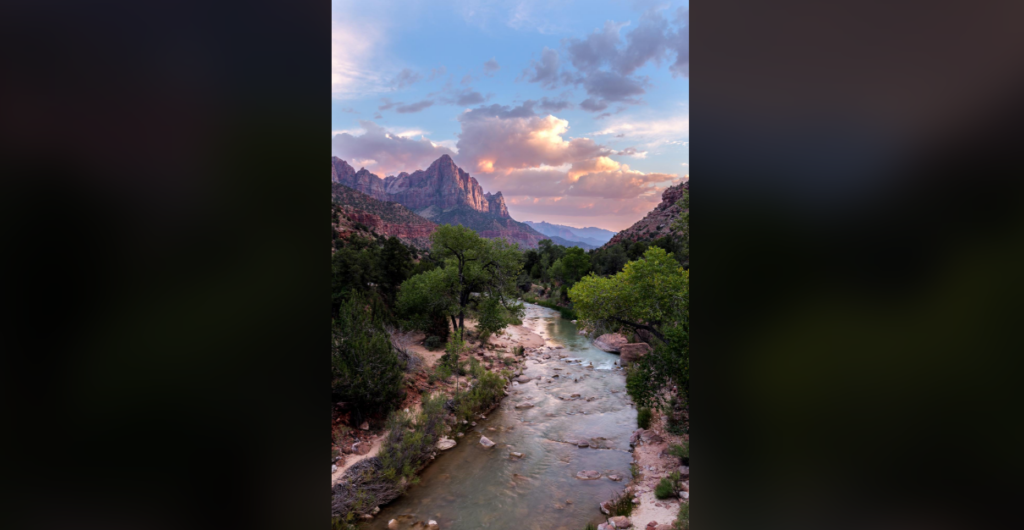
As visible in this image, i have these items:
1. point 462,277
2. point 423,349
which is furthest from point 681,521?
point 462,277

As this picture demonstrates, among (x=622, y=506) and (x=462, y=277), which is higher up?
(x=462, y=277)

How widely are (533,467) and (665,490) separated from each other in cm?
256

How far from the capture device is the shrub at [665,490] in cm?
632

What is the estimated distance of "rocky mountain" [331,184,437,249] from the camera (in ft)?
85.7

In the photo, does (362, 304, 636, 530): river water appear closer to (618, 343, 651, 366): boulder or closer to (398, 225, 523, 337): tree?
(618, 343, 651, 366): boulder

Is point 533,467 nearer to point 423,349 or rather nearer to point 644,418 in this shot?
point 644,418

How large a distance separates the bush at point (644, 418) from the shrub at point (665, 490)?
258 cm

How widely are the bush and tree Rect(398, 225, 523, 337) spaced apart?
6.34 m

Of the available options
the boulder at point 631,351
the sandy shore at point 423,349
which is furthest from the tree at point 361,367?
the boulder at point 631,351

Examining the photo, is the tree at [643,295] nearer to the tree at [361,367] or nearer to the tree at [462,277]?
the tree at [361,367]
